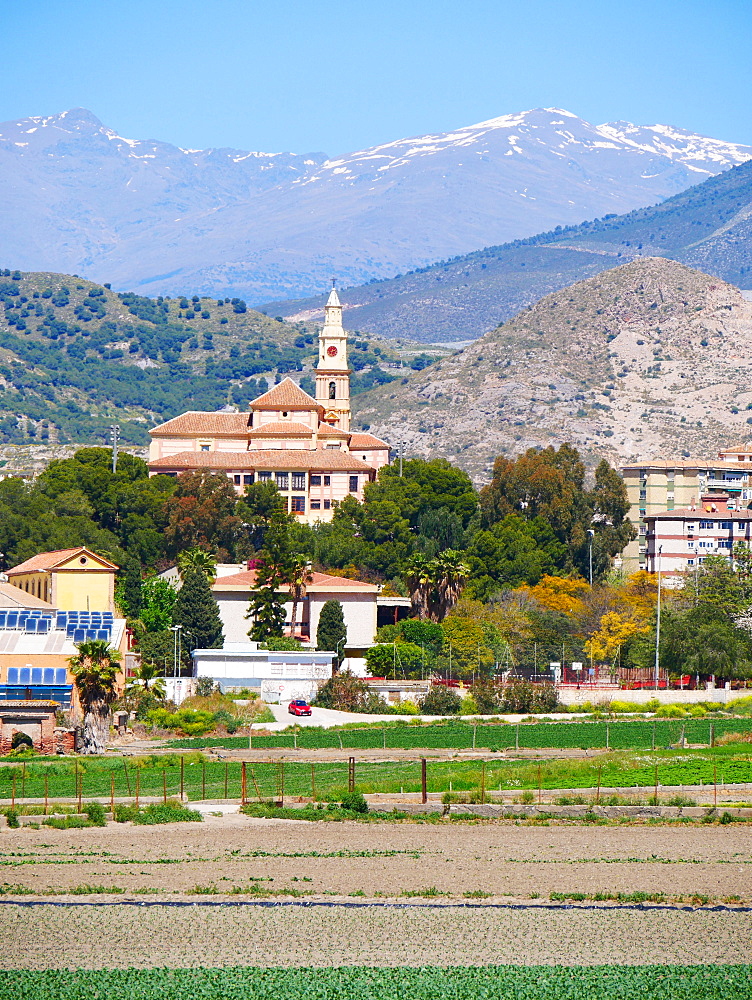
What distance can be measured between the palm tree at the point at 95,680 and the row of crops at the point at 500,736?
359 centimetres

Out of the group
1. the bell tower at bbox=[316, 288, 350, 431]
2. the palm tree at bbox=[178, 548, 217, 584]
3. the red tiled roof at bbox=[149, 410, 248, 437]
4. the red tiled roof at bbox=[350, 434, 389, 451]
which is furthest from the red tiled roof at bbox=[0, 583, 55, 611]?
the bell tower at bbox=[316, 288, 350, 431]

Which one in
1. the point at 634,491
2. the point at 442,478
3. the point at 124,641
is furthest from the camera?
the point at 634,491

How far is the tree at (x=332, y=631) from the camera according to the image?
98.3 meters

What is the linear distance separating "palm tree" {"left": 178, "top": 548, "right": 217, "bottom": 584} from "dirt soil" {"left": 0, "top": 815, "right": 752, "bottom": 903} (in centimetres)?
5553

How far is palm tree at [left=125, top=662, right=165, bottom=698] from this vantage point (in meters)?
83.3

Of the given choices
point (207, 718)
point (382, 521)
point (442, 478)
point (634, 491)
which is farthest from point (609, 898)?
point (634, 491)

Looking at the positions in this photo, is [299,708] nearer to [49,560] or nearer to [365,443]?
[49,560]

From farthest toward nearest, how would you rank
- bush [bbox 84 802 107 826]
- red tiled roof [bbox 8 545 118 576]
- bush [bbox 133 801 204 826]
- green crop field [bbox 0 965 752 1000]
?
1. red tiled roof [bbox 8 545 118 576]
2. bush [bbox 133 801 204 826]
3. bush [bbox 84 802 107 826]
4. green crop field [bbox 0 965 752 1000]

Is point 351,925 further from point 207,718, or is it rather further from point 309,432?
point 309,432

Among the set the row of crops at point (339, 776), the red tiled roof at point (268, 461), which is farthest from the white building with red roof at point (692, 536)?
the row of crops at point (339, 776)

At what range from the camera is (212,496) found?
115312mm

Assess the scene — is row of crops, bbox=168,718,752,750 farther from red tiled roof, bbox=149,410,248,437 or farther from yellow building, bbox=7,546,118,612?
red tiled roof, bbox=149,410,248,437

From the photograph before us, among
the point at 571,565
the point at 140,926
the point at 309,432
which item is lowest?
the point at 140,926

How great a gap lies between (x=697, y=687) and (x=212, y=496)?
36.6 metres
